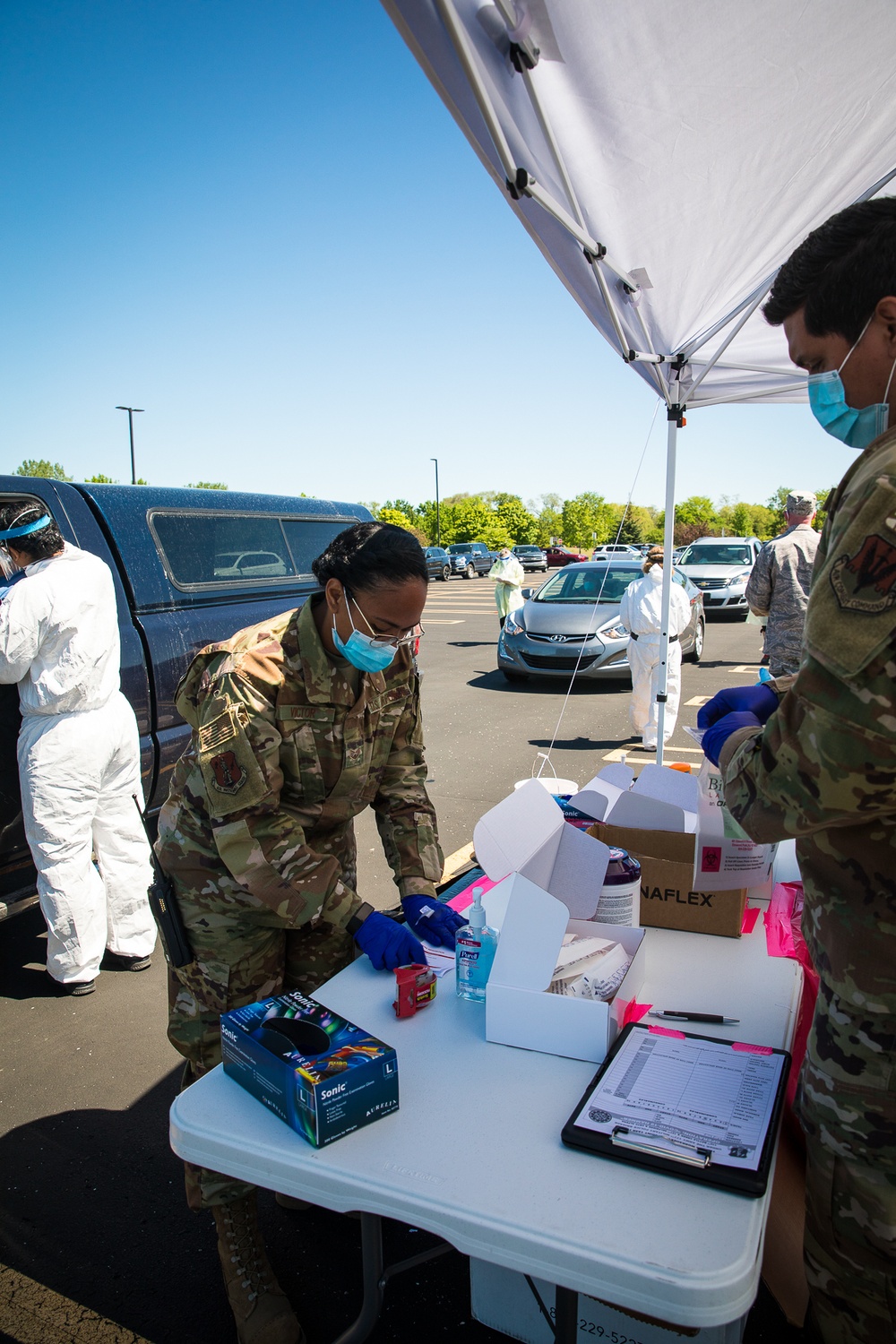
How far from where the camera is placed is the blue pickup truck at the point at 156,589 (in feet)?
10.9

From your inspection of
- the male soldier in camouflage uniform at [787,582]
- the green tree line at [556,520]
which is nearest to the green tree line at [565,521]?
the green tree line at [556,520]

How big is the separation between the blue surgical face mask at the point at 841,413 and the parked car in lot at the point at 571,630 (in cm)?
756

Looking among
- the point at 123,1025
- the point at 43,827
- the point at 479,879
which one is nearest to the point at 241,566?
the point at 43,827

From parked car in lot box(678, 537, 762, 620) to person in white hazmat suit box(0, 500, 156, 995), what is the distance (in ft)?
45.2

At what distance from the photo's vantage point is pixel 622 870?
71.6 inches

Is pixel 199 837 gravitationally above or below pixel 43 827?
above

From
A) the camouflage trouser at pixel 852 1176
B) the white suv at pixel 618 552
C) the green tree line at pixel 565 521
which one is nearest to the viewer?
the camouflage trouser at pixel 852 1176

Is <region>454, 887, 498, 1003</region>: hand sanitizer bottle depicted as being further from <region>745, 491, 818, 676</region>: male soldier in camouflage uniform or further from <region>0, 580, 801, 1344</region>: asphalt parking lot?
<region>745, 491, 818, 676</region>: male soldier in camouflage uniform

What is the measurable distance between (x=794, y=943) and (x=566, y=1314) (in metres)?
1.12

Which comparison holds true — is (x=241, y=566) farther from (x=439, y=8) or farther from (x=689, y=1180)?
(x=689, y=1180)

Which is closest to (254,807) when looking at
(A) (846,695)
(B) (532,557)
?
(A) (846,695)

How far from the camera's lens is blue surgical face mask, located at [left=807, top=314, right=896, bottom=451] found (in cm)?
124

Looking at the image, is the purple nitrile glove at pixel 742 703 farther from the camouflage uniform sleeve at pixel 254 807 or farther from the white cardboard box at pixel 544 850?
the camouflage uniform sleeve at pixel 254 807

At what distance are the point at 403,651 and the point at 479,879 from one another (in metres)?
0.76
